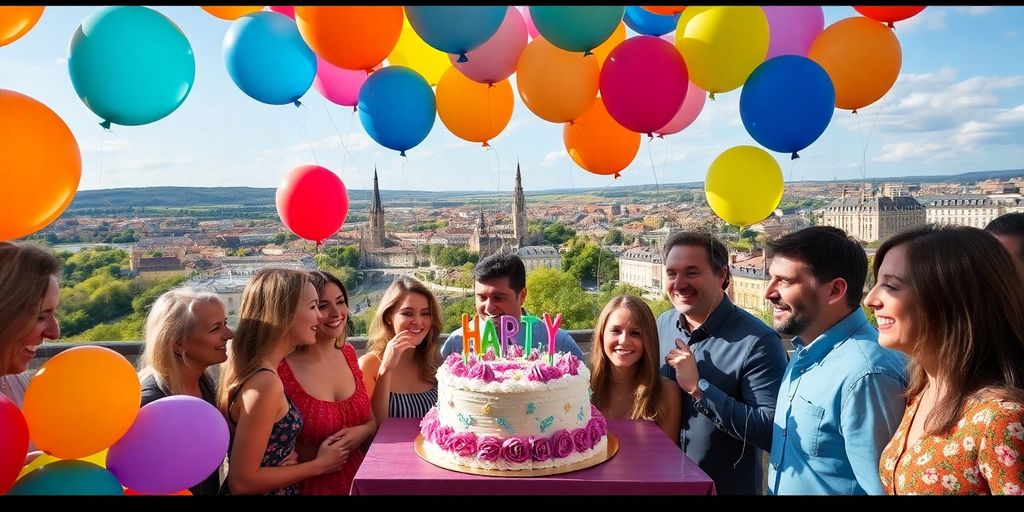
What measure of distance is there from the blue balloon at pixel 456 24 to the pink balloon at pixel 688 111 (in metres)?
1.59

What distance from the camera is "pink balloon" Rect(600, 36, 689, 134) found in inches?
140

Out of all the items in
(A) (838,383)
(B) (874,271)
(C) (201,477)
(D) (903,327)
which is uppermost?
(B) (874,271)

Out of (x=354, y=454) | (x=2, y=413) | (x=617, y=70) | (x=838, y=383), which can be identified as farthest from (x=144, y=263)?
(x=838, y=383)

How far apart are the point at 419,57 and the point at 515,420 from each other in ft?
8.09

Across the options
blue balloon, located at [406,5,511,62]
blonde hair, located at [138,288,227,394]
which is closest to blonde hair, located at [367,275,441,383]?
blonde hair, located at [138,288,227,394]

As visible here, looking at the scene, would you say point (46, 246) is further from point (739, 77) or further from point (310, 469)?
point (739, 77)

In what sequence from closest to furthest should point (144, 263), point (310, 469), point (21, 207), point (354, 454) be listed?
point (21, 207) < point (310, 469) < point (354, 454) < point (144, 263)

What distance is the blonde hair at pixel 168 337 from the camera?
318 cm

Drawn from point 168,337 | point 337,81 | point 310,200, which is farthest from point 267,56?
point 168,337

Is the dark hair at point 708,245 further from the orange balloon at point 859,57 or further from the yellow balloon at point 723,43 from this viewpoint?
the orange balloon at point 859,57

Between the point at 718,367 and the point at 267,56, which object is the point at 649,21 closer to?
the point at 718,367

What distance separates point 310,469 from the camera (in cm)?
329

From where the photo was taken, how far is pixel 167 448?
269 cm

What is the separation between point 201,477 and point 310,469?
0.59m
